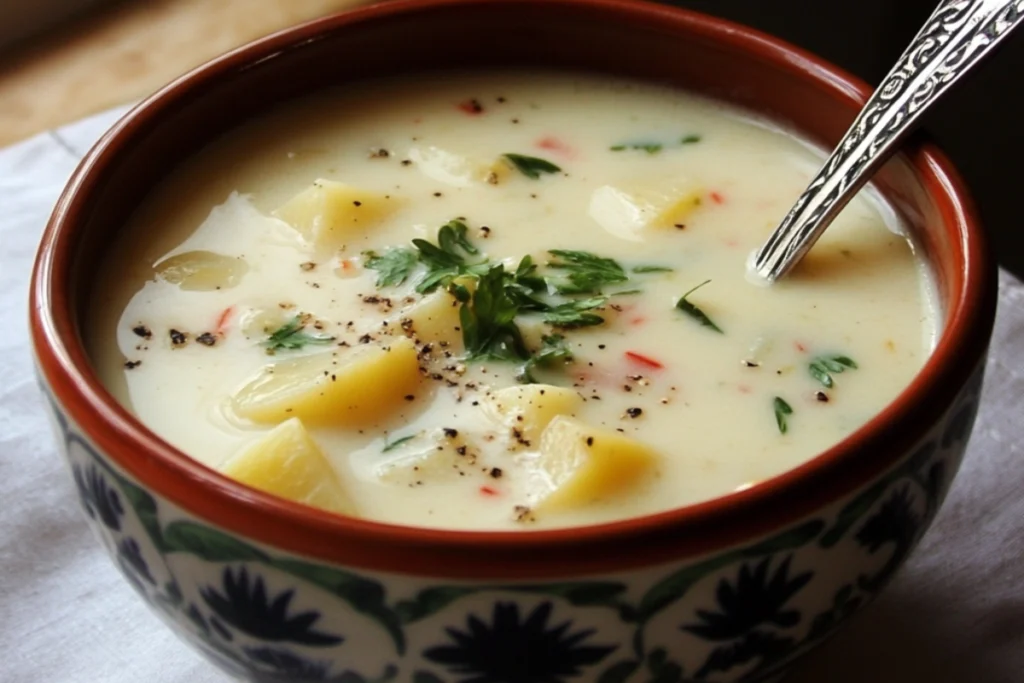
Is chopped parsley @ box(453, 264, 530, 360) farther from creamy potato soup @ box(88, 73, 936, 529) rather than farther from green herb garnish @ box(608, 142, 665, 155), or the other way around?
green herb garnish @ box(608, 142, 665, 155)

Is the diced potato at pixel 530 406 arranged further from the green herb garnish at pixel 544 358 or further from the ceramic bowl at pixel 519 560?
the ceramic bowl at pixel 519 560

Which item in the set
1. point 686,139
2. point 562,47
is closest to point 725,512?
point 686,139

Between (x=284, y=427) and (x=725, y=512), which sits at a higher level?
(x=725, y=512)

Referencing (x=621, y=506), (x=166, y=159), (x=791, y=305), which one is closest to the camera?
(x=621, y=506)

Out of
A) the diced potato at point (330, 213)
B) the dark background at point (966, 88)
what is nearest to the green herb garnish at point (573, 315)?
the diced potato at point (330, 213)

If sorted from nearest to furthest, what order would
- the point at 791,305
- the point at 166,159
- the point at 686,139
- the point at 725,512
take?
the point at 725,512 → the point at 791,305 → the point at 166,159 → the point at 686,139

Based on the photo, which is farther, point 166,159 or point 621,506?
point 166,159

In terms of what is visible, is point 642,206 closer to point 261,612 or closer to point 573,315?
point 573,315

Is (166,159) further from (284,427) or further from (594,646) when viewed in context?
(594,646)
